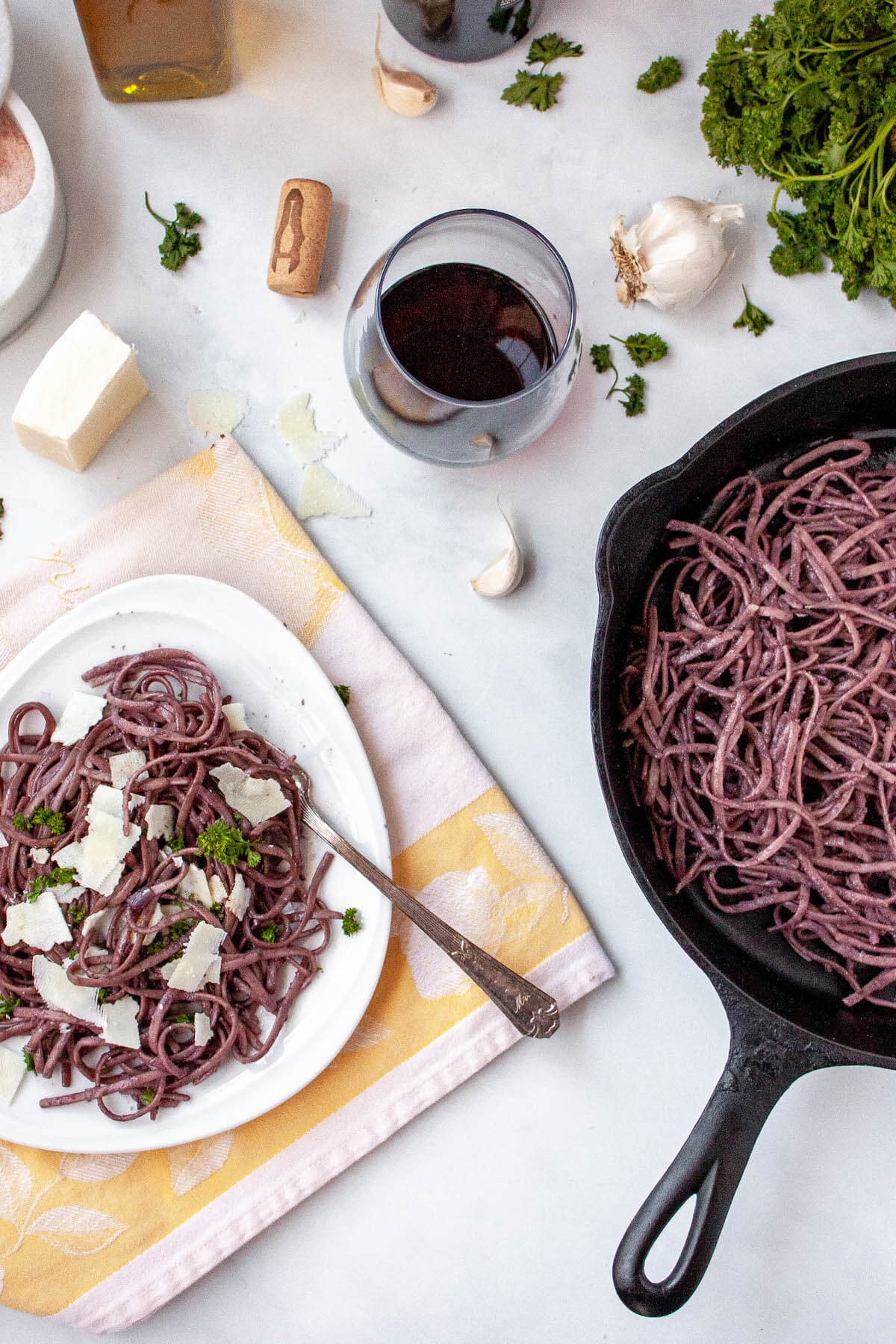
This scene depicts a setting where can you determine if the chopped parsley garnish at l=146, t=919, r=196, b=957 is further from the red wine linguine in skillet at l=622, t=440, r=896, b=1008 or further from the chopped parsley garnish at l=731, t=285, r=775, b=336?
the chopped parsley garnish at l=731, t=285, r=775, b=336

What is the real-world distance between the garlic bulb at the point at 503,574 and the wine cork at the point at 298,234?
665 millimetres

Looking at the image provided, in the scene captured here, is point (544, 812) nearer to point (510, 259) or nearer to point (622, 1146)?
point (622, 1146)

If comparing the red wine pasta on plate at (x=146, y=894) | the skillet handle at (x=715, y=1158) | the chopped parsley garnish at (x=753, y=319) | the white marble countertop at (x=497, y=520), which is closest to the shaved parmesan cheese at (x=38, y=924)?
the red wine pasta on plate at (x=146, y=894)

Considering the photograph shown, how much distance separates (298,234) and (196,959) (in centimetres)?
147

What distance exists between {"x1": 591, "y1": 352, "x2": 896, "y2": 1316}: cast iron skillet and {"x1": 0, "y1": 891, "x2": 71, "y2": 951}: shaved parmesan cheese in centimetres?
107

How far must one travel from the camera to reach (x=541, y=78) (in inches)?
87.4

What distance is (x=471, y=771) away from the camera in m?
2.13

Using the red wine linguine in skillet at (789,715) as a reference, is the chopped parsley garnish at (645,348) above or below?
above

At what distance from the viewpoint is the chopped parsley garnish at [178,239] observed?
86.2 inches

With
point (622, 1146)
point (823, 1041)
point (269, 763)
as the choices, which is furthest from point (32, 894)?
point (823, 1041)

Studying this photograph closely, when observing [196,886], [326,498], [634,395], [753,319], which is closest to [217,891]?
[196,886]

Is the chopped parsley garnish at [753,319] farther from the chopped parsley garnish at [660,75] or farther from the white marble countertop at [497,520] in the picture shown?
the chopped parsley garnish at [660,75]

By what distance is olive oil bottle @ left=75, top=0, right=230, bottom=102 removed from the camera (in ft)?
6.69

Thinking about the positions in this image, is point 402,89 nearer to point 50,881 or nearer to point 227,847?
point 227,847
